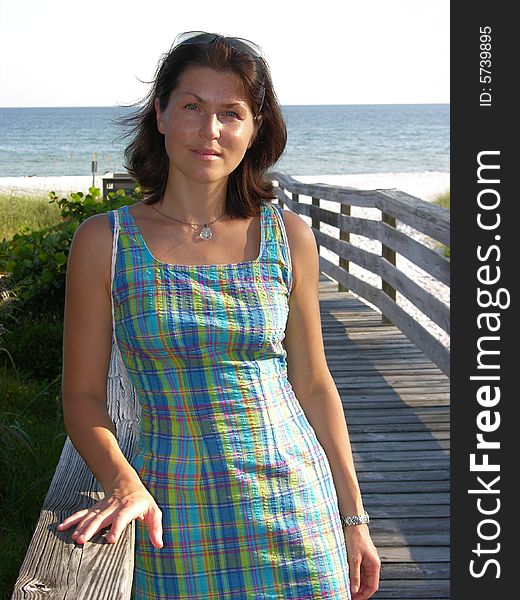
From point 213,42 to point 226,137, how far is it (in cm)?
20

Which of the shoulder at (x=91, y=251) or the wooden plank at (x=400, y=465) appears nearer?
the shoulder at (x=91, y=251)

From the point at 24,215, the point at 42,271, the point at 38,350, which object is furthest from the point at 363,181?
the point at 38,350

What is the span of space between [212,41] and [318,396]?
Answer: 0.76m

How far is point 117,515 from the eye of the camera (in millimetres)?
1490

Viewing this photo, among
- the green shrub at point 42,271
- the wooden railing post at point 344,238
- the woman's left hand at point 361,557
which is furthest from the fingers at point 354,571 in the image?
the wooden railing post at point 344,238

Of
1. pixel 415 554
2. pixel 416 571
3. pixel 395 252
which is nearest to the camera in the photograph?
pixel 416 571

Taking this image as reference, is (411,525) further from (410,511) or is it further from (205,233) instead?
(205,233)

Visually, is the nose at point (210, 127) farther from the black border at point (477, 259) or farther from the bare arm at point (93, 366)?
the black border at point (477, 259)

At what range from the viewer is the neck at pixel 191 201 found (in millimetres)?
2074

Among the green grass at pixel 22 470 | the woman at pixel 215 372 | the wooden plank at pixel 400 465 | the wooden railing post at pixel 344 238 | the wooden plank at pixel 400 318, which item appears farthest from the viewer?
the wooden railing post at pixel 344 238

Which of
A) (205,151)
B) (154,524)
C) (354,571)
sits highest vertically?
(205,151)

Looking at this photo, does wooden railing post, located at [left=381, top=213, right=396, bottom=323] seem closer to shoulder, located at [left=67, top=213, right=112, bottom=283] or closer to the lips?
the lips

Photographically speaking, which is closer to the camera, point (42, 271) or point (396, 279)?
point (396, 279)

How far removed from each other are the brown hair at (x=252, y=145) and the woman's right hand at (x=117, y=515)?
729 millimetres
